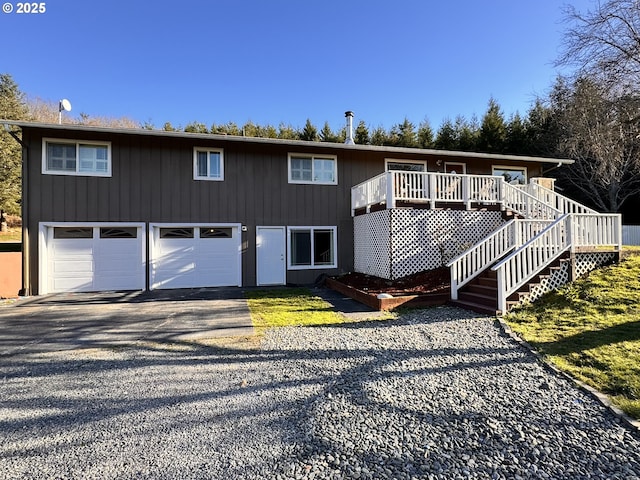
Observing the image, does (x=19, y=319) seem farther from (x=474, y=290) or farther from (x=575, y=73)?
(x=575, y=73)

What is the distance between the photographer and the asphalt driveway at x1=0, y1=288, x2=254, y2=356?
17.8 ft

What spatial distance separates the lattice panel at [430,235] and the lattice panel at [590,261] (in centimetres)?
297

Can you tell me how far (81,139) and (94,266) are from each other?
154 inches

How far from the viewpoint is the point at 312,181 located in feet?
40.1

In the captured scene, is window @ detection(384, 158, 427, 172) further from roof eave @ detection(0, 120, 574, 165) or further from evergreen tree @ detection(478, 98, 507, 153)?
evergreen tree @ detection(478, 98, 507, 153)

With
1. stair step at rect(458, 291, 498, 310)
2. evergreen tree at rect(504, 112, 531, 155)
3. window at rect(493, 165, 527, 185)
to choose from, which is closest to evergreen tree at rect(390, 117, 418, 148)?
evergreen tree at rect(504, 112, 531, 155)

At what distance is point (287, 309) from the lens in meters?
7.60

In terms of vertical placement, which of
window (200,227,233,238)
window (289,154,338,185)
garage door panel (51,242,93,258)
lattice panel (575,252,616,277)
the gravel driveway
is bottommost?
the gravel driveway

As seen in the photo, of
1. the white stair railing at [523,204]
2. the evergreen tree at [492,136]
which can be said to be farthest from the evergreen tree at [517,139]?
the white stair railing at [523,204]

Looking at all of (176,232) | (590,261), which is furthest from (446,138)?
(176,232)

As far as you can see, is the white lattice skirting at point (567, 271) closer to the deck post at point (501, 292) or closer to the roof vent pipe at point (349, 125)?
the deck post at point (501, 292)

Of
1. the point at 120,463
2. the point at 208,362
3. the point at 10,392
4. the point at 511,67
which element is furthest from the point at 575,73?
the point at 10,392

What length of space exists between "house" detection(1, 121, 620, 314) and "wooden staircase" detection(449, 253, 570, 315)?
7.31 ft

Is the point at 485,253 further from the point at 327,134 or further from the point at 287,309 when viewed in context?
the point at 327,134
